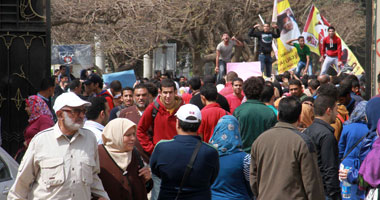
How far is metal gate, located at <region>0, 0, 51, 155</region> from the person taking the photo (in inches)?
367

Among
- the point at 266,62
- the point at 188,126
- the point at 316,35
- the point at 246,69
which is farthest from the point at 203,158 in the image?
the point at 316,35

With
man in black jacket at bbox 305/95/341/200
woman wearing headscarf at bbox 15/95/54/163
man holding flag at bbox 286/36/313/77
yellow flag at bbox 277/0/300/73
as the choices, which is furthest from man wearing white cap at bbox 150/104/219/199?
yellow flag at bbox 277/0/300/73

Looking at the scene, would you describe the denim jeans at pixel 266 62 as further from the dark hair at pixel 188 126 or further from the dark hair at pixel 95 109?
the dark hair at pixel 188 126

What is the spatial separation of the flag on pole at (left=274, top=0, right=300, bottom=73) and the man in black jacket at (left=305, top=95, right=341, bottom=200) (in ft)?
47.9

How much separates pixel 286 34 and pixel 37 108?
15604 millimetres

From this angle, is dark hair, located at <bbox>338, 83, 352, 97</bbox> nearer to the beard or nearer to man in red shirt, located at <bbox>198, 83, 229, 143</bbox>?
man in red shirt, located at <bbox>198, 83, 229, 143</bbox>

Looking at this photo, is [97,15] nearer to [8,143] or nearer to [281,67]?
[281,67]

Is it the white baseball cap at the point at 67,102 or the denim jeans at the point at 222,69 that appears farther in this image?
the denim jeans at the point at 222,69

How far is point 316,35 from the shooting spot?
80.1ft

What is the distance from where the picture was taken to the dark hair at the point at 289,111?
580 centimetres

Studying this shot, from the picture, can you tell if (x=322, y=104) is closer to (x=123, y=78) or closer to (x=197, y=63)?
(x=123, y=78)

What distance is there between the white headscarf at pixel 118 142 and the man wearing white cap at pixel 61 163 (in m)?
0.34

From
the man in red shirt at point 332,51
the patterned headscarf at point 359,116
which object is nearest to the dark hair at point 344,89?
the patterned headscarf at point 359,116

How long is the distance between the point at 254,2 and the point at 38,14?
2263 centimetres
